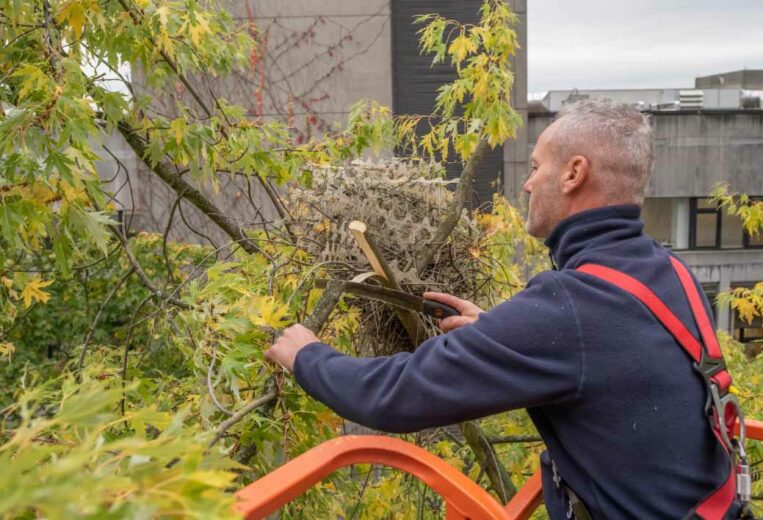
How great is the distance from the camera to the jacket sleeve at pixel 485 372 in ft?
5.16

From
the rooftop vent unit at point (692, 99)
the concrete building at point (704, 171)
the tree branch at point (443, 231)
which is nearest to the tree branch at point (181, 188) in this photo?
the tree branch at point (443, 231)

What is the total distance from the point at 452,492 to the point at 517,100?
25.8 ft

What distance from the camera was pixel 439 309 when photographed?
224cm

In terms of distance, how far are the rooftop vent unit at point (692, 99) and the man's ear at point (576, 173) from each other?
11712mm

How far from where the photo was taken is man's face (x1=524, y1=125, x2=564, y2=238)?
187 centimetres

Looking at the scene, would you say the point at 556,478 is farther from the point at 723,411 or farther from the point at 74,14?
the point at 74,14

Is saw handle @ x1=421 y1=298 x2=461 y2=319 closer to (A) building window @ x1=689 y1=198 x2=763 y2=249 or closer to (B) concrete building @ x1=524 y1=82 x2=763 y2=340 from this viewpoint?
(B) concrete building @ x1=524 y1=82 x2=763 y2=340

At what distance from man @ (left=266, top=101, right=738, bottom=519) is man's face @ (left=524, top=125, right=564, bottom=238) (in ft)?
0.21

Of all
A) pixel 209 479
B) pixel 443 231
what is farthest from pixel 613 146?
pixel 209 479

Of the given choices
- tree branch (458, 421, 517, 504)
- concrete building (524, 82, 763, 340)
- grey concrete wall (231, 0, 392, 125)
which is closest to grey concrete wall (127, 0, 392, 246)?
grey concrete wall (231, 0, 392, 125)

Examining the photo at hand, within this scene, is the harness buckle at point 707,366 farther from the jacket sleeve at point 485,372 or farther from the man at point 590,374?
the jacket sleeve at point 485,372

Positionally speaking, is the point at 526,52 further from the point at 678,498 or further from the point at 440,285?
the point at 678,498

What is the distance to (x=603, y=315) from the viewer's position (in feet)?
5.19

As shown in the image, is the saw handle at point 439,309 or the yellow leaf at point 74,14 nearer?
the saw handle at point 439,309
